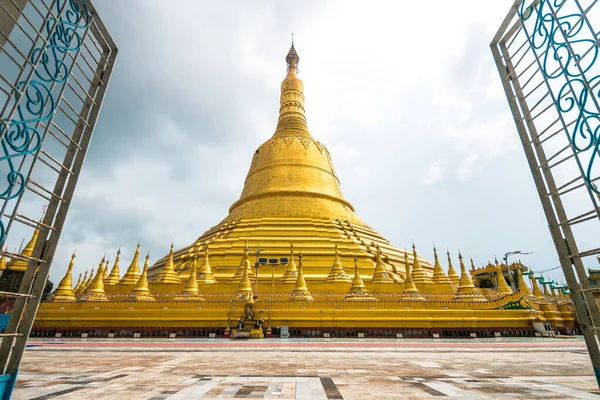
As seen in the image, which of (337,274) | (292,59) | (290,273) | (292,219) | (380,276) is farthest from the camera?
(292,59)

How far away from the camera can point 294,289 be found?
15648mm

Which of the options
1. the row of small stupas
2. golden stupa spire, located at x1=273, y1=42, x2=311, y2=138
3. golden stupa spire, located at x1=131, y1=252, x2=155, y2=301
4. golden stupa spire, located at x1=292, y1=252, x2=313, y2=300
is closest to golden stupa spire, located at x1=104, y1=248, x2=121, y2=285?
the row of small stupas

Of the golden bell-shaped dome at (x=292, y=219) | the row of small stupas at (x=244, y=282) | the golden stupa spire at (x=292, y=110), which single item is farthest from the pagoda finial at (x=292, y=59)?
the row of small stupas at (x=244, y=282)

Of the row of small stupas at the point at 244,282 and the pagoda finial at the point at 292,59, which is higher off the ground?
the pagoda finial at the point at 292,59

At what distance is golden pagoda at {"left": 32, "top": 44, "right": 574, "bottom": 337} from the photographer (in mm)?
14000

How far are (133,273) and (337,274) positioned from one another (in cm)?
1244

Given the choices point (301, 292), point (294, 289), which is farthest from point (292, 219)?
point (301, 292)

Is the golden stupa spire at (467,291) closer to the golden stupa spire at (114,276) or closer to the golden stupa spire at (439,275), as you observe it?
the golden stupa spire at (439,275)

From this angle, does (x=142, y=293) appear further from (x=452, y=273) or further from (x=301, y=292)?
(x=452, y=273)

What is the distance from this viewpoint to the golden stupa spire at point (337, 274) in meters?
17.3

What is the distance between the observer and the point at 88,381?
4.11m

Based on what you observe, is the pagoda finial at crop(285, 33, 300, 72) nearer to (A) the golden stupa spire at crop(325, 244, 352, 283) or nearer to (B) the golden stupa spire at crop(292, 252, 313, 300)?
(A) the golden stupa spire at crop(325, 244, 352, 283)

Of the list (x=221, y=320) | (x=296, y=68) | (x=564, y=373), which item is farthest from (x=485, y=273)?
(x=564, y=373)

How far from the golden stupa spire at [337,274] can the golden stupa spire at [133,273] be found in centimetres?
1145
